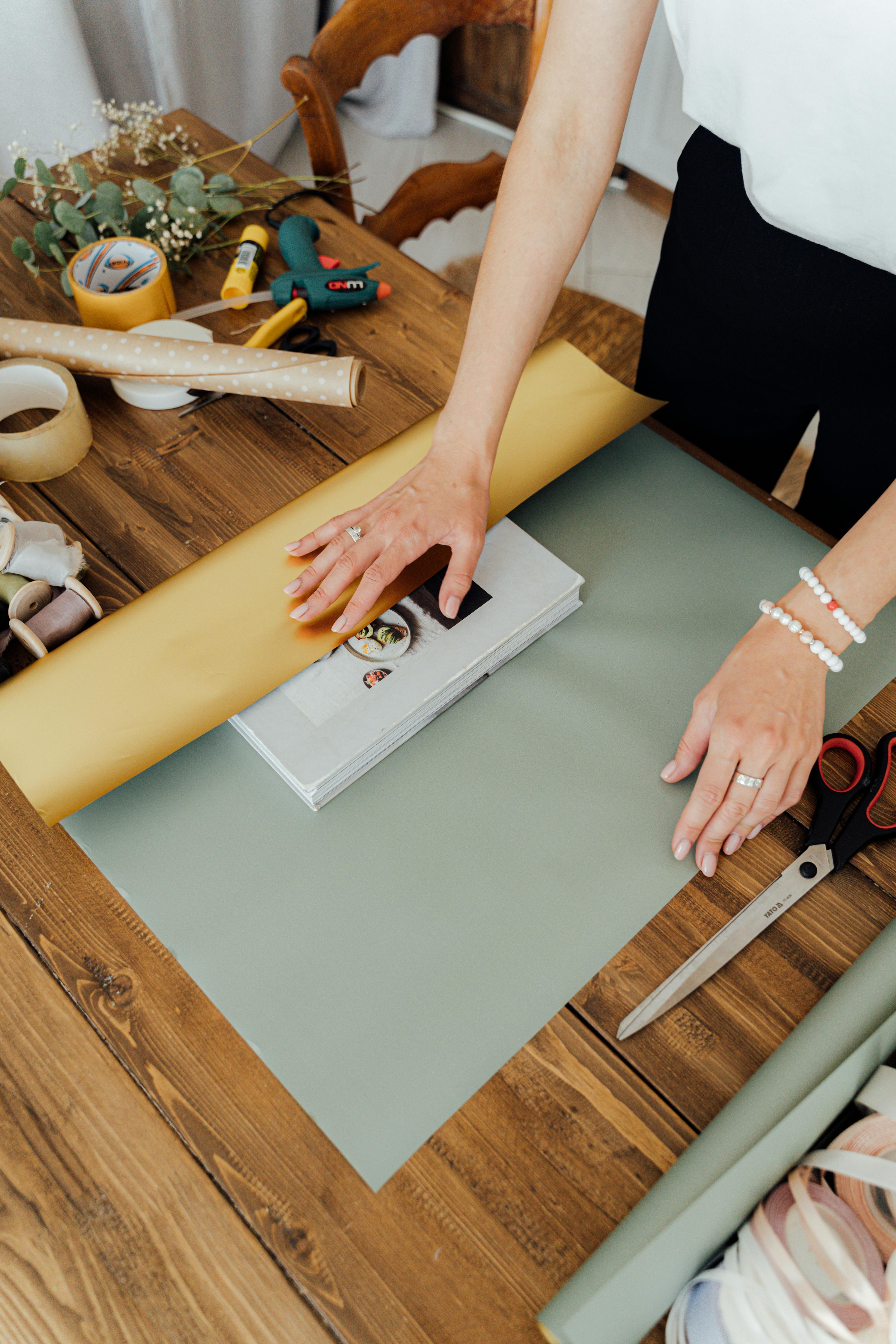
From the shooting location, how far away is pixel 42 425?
854mm

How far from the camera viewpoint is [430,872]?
2.12ft

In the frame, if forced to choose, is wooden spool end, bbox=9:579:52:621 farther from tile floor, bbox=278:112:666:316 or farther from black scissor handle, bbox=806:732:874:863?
tile floor, bbox=278:112:666:316

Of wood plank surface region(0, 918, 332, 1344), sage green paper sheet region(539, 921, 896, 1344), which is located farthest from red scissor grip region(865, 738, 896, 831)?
wood plank surface region(0, 918, 332, 1344)

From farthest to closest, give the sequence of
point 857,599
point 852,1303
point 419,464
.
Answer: point 419,464, point 857,599, point 852,1303

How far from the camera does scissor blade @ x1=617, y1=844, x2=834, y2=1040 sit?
60 cm

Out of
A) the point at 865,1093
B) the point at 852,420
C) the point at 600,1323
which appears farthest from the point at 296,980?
the point at 852,420

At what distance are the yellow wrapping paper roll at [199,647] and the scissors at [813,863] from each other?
1.22 feet

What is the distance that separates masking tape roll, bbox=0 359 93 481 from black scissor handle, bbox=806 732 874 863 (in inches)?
29.8

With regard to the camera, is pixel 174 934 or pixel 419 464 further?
pixel 419 464

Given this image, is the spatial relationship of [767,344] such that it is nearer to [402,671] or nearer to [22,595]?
[402,671]

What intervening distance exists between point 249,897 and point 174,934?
0.19 feet

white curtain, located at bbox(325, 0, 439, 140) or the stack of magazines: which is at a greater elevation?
white curtain, located at bbox(325, 0, 439, 140)

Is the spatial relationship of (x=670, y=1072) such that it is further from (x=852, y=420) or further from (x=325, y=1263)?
(x=852, y=420)

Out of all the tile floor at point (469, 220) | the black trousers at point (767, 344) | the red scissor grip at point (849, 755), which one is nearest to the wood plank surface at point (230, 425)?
the black trousers at point (767, 344)
